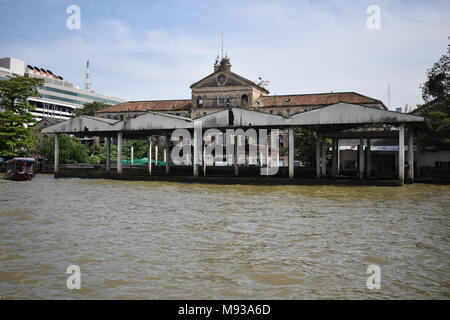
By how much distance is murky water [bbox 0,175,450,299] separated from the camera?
696 centimetres

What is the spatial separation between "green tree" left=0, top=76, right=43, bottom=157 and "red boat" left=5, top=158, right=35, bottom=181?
27.9 feet

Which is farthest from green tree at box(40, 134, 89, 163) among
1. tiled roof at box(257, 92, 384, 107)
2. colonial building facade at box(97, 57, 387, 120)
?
tiled roof at box(257, 92, 384, 107)

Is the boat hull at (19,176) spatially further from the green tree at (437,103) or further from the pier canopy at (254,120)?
the green tree at (437,103)

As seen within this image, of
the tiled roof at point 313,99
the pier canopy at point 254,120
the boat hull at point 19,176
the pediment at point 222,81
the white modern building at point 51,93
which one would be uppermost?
A: the white modern building at point 51,93

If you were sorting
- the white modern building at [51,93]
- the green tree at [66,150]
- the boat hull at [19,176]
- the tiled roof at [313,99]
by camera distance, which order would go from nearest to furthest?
the boat hull at [19,176] < the green tree at [66,150] < the tiled roof at [313,99] < the white modern building at [51,93]

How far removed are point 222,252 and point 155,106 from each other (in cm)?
6886

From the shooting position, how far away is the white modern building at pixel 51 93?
111 metres

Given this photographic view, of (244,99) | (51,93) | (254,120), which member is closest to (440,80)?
(254,120)

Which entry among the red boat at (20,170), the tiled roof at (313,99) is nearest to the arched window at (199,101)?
the tiled roof at (313,99)

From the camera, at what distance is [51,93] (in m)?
115

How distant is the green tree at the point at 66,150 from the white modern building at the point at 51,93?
55588 mm

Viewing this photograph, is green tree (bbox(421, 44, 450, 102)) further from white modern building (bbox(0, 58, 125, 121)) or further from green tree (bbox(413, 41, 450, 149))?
white modern building (bbox(0, 58, 125, 121))

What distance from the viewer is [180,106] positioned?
7400 centimetres

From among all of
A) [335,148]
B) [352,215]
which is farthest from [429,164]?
[352,215]
